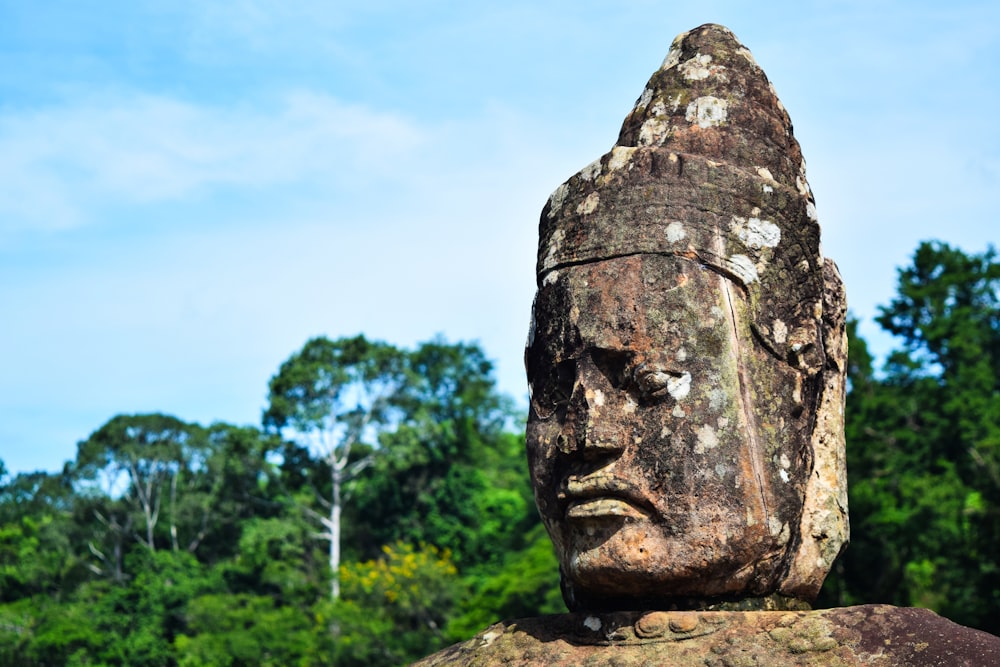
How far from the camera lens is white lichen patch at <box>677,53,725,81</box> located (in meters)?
7.29

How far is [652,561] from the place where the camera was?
6156mm

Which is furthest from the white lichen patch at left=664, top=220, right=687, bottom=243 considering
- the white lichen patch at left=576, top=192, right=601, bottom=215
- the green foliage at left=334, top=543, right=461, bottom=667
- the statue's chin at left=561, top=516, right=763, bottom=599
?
the green foliage at left=334, top=543, right=461, bottom=667

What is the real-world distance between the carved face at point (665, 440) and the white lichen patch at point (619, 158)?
557 mm

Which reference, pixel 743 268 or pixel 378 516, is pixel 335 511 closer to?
pixel 378 516

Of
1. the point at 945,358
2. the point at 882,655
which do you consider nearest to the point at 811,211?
the point at 882,655

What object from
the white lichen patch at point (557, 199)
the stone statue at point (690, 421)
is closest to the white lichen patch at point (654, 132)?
the stone statue at point (690, 421)

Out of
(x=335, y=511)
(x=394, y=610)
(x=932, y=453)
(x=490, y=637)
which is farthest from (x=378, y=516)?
(x=490, y=637)

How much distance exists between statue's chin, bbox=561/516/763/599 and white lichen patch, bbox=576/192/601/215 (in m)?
1.64

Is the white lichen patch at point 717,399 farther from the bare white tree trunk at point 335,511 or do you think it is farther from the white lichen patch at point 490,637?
the bare white tree trunk at point 335,511

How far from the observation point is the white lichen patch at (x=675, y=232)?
652 centimetres

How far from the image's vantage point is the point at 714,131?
704cm

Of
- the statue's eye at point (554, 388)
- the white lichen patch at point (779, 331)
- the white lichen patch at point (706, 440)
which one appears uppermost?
the white lichen patch at point (779, 331)

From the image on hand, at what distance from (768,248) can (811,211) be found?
0.49 metres

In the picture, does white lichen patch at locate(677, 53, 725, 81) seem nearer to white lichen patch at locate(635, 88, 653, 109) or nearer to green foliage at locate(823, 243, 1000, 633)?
white lichen patch at locate(635, 88, 653, 109)
